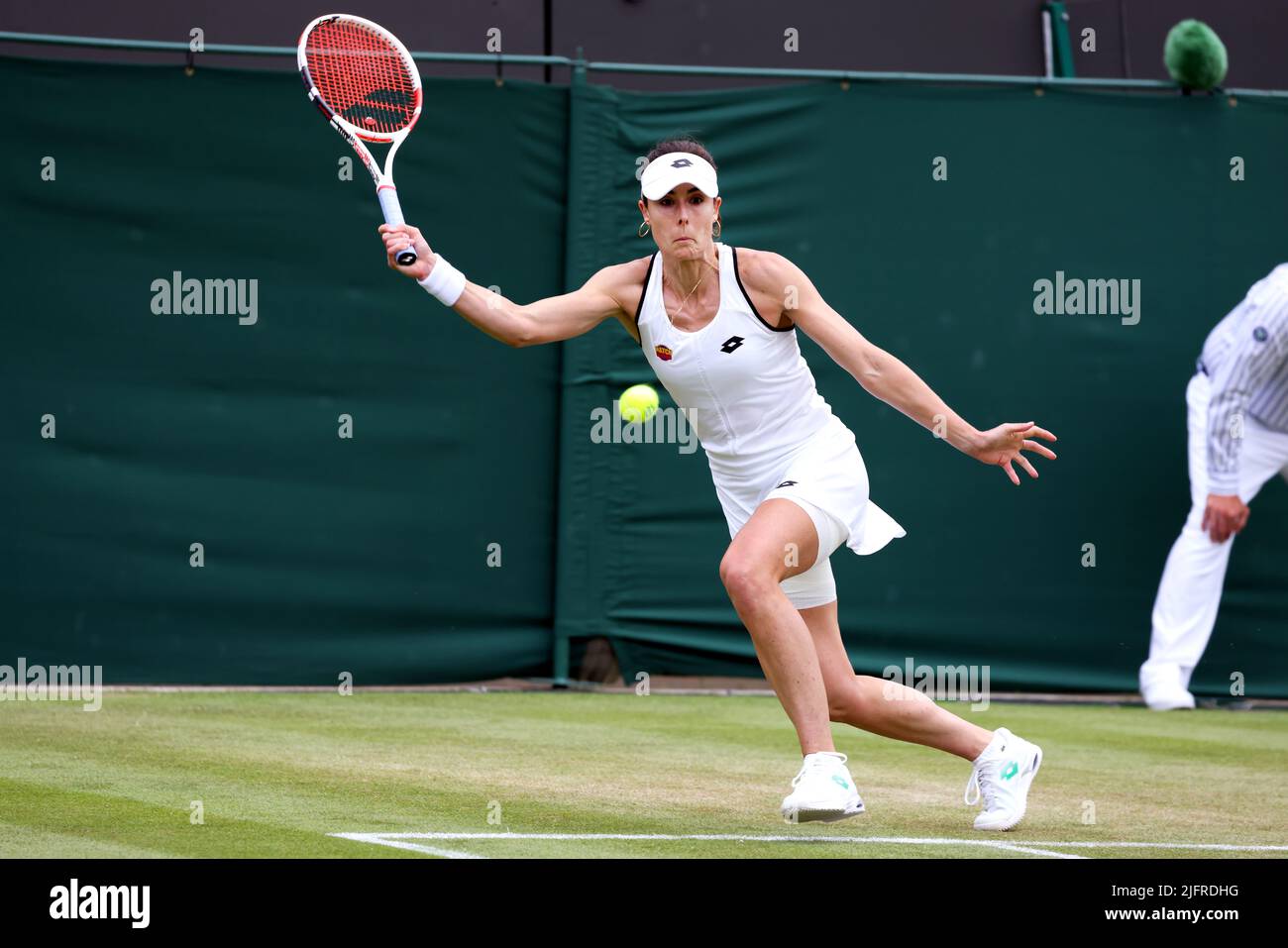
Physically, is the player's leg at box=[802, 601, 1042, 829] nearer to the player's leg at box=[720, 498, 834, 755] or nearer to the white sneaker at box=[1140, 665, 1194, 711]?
the player's leg at box=[720, 498, 834, 755]

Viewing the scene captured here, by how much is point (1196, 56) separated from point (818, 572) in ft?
17.1

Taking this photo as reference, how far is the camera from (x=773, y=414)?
530 centimetres

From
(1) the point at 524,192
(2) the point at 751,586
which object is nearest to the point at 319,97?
(2) the point at 751,586

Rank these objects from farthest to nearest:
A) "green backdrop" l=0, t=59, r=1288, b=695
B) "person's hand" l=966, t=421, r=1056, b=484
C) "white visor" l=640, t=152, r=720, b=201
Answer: "green backdrop" l=0, t=59, r=1288, b=695, "white visor" l=640, t=152, r=720, b=201, "person's hand" l=966, t=421, r=1056, b=484

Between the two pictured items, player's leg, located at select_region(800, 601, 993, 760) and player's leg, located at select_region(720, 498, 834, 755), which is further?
player's leg, located at select_region(800, 601, 993, 760)

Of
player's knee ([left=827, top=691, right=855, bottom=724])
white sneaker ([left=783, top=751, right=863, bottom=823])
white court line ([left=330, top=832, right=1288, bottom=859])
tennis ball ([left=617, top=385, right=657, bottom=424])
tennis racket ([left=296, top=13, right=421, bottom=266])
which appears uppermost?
tennis racket ([left=296, top=13, right=421, bottom=266])

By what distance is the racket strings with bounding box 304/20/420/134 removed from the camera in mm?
6043

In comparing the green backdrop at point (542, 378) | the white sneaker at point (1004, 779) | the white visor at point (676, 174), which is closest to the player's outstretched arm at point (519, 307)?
the white visor at point (676, 174)

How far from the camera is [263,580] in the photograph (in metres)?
8.74

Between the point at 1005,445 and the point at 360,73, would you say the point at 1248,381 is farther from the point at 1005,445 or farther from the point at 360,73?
the point at 360,73

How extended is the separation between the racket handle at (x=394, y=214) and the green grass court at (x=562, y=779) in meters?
1.46

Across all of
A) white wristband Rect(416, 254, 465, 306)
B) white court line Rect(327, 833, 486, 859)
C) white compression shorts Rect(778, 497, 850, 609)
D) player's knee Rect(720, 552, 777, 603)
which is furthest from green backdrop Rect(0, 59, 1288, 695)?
player's knee Rect(720, 552, 777, 603)

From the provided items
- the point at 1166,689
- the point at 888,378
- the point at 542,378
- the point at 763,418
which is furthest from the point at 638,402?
the point at 888,378

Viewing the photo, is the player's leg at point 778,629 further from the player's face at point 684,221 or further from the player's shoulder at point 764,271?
the player's face at point 684,221
